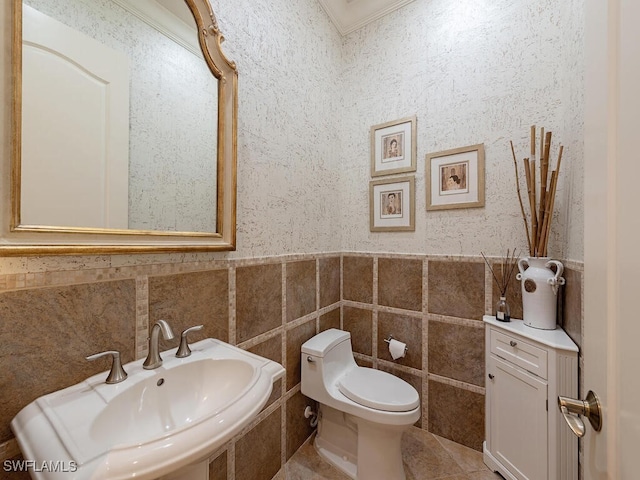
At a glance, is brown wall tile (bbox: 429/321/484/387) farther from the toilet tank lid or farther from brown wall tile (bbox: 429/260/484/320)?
the toilet tank lid

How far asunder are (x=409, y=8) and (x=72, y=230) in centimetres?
228

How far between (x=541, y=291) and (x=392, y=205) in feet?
3.09

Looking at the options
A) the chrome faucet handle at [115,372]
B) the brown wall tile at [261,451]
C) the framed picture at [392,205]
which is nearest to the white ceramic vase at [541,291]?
the framed picture at [392,205]

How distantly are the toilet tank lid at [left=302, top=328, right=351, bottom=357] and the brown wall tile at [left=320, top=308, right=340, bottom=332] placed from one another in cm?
5

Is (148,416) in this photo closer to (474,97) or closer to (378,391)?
(378,391)

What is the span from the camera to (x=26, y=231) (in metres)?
0.64

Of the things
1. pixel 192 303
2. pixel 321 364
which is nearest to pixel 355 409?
pixel 321 364

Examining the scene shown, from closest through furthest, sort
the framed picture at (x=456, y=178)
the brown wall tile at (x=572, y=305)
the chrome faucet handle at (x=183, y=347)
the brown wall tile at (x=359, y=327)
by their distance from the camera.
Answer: the chrome faucet handle at (x=183, y=347) < the brown wall tile at (x=572, y=305) < the framed picture at (x=456, y=178) < the brown wall tile at (x=359, y=327)

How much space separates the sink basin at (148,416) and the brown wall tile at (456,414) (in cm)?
130

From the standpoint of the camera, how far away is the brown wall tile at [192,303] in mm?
914

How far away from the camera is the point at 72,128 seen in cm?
73

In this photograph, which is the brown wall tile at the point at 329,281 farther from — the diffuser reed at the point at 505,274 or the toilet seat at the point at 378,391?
the diffuser reed at the point at 505,274

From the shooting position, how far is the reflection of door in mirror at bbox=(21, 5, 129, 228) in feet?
2.19

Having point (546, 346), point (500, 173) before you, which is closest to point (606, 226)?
point (546, 346)
